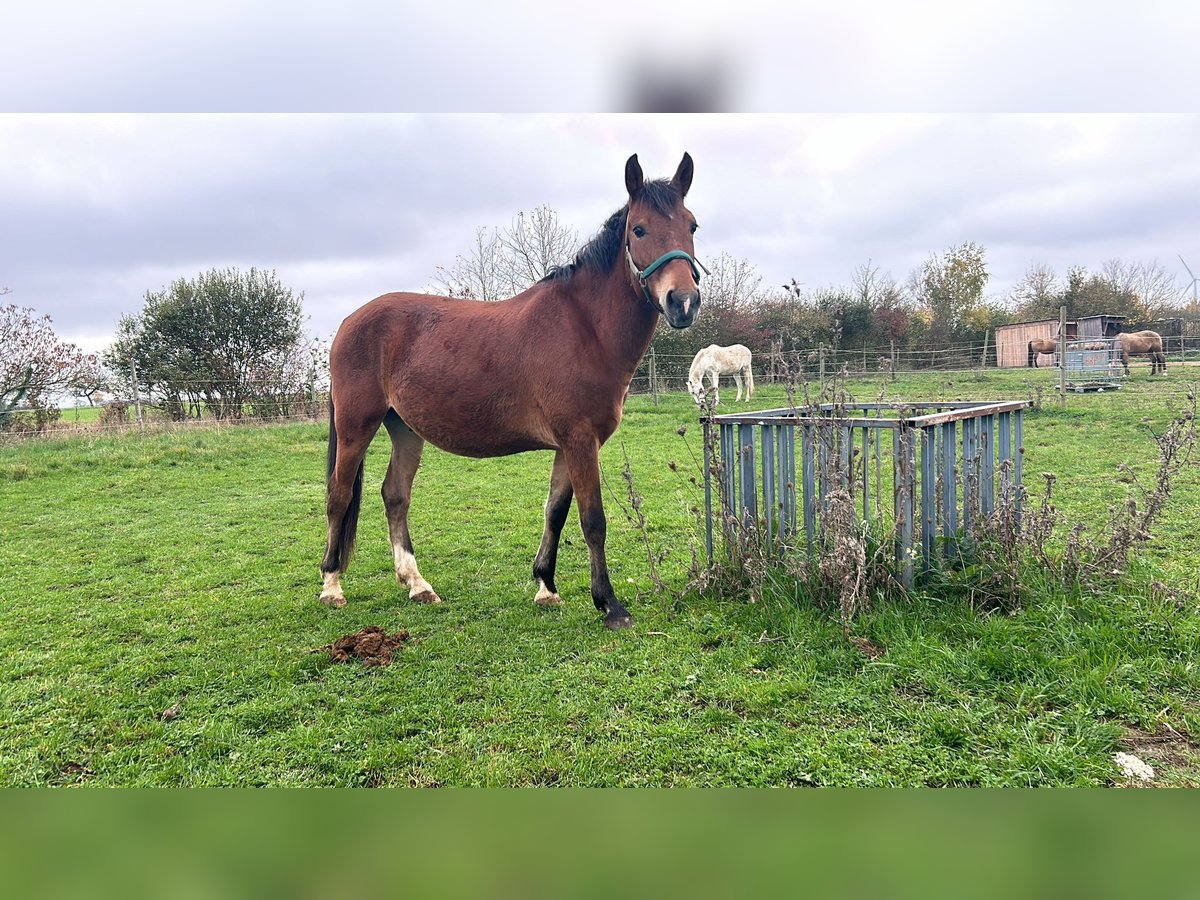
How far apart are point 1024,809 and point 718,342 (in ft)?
52.4

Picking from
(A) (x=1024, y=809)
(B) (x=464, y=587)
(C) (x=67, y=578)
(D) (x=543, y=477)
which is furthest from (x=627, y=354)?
(D) (x=543, y=477)

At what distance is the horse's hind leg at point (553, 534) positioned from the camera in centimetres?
402

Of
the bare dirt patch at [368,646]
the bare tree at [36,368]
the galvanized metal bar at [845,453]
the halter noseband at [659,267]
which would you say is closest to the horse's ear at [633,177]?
the halter noseband at [659,267]

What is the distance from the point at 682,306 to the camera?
2906 millimetres

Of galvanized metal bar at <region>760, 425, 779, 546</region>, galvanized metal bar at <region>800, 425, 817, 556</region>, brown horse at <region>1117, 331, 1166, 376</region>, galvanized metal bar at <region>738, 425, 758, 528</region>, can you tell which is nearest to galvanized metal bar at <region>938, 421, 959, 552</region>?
galvanized metal bar at <region>800, 425, 817, 556</region>

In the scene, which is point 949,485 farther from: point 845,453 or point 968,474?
point 845,453

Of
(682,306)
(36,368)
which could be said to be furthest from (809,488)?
(36,368)

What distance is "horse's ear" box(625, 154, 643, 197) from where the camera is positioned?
125 inches

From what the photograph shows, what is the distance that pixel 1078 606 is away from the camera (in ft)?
10.1

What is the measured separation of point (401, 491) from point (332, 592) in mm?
851

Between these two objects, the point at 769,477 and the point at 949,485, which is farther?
the point at 769,477

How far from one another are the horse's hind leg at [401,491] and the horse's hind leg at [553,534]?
876 millimetres

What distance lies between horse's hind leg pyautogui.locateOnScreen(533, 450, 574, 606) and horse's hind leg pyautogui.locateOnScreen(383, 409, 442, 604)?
2.87 feet

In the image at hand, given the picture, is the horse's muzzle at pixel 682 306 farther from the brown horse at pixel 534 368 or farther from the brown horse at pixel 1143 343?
the brown horse at pixel 1143 343
